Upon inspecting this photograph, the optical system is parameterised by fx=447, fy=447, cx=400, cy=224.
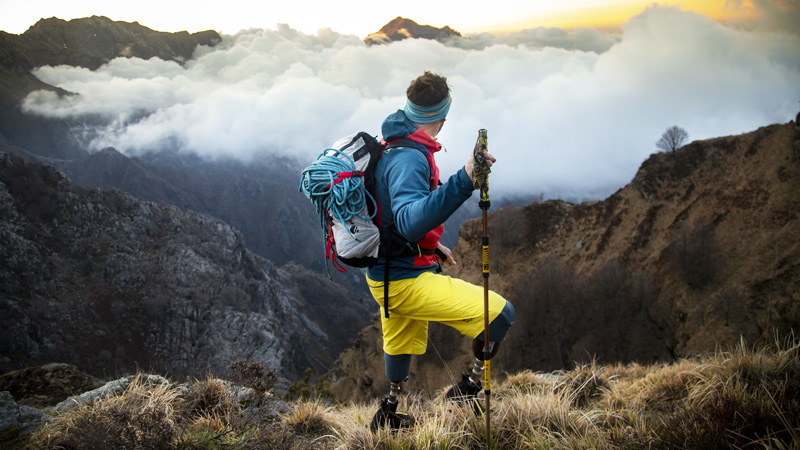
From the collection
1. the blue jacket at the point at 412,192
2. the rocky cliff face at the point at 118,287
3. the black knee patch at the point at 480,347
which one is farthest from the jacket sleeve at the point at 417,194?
the rocky cliff face at the point at 118,287

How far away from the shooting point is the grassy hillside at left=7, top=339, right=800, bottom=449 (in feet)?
9.42

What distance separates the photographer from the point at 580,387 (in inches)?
201

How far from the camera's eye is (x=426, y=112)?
357 centimetres

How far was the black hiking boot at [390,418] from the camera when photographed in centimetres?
379

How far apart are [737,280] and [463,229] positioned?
29389mm

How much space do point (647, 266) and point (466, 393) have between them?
47.5 metres

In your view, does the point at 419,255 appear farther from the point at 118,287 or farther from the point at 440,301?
the point at 118,287

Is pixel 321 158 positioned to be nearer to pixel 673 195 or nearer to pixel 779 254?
pixel 779 254

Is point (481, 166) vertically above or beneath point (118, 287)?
above

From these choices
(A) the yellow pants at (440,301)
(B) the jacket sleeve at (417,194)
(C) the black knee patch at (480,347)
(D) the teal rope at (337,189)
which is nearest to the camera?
(B) the jacket sleeve at (417,194)

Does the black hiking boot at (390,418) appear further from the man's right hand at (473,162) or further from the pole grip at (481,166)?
the man's right hand at (473,162)

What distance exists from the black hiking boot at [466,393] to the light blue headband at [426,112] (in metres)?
2.34

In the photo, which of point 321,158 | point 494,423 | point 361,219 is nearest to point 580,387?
point 494,423

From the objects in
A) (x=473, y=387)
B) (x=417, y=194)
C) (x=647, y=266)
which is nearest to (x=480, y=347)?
(x=473, y=387)
